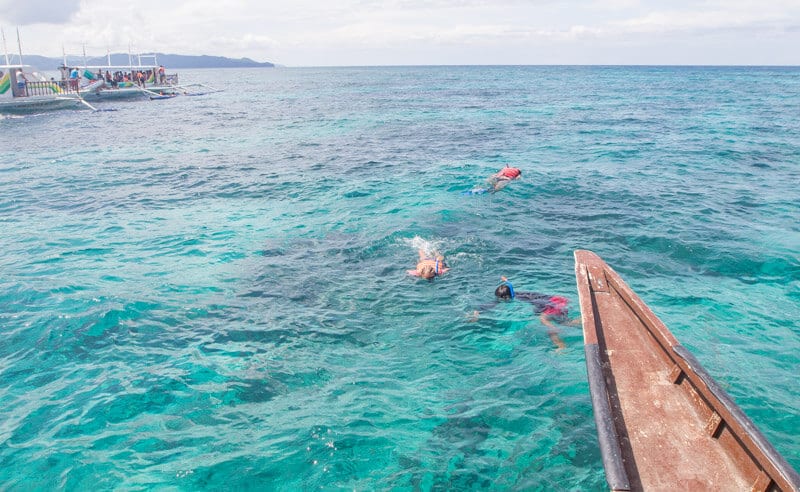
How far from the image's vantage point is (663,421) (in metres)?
6.88

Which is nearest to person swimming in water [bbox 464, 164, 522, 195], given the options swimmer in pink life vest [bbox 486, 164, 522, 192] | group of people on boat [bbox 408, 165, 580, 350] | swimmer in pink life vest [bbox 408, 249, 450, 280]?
swimmer in pink life vest [bbox 486, 164, 522, 192]

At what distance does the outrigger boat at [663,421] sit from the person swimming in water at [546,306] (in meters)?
2.42

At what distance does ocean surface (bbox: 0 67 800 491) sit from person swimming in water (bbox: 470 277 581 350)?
9.3 inches

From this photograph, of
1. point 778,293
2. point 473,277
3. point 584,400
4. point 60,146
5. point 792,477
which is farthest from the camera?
point 60,146

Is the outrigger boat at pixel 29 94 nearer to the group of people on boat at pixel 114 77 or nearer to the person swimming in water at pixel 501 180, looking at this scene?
the group of people on boat at pixel 114 77

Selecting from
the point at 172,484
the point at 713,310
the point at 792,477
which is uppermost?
the point at 792,477

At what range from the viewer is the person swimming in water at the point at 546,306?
38.0ft

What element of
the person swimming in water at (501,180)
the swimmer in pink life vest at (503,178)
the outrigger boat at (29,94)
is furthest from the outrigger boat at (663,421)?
the outrigger boat at (29,94)

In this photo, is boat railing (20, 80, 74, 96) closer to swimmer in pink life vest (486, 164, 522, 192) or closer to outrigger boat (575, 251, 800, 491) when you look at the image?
swimmer in pink life vest (486, 164, 522, 192)

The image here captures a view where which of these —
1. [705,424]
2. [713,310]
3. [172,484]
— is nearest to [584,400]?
[705,424]

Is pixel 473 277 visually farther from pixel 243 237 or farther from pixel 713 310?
pixel 243 237

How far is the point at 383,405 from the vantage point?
9.13 meters

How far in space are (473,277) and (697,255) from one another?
7468 mm

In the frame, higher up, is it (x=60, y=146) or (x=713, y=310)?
(x=60, y=146)
